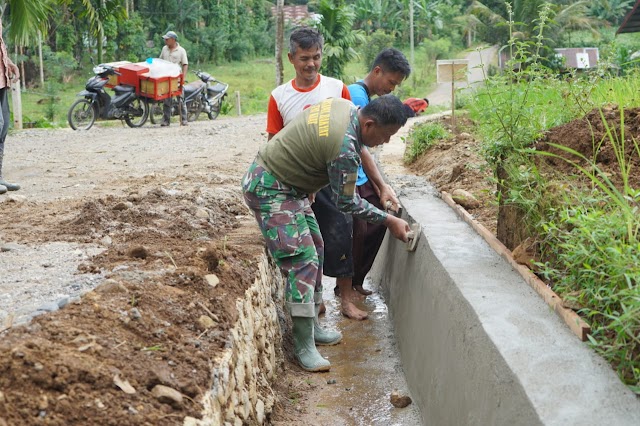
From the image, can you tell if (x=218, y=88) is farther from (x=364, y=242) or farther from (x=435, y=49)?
(x=435, y=49)

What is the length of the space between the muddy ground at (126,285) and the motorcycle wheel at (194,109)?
865 centimetres

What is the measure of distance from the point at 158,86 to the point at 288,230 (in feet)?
36.7

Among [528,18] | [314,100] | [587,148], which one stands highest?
[528,18]

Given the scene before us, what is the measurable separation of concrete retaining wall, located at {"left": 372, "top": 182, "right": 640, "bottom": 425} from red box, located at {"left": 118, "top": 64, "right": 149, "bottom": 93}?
34.0ft

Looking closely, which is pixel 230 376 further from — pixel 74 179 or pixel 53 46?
pixel 53 46

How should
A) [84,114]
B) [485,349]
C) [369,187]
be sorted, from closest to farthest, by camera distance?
[485,349] < [369,187] < [84,114]

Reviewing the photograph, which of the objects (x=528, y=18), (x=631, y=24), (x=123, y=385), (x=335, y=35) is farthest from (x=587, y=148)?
(x=528, y=18)

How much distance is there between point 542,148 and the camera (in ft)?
15.1

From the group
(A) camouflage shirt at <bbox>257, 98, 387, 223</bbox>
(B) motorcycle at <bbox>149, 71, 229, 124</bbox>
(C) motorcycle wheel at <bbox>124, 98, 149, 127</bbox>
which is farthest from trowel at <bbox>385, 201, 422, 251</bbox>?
(B) motorcycle at <bbox>149, 71, 229, 124</bbox>

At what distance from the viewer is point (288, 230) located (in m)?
4.42

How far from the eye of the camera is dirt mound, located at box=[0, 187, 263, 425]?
99.1 inches

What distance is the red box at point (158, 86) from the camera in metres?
14.9

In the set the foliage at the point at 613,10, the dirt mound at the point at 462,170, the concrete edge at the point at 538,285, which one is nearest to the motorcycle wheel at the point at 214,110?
the dirt mound at the point at 462,170

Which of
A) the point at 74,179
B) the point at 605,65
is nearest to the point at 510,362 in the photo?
the point at 605,65
